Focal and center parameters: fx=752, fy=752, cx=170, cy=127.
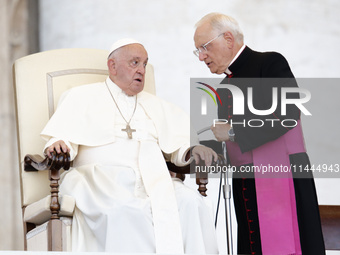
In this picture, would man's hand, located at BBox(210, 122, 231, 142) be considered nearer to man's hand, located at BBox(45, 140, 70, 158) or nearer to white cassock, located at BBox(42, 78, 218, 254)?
white cassock, located at BBox(42, 78, 218, 254)

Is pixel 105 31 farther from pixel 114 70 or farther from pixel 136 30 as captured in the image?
pixel 114 70

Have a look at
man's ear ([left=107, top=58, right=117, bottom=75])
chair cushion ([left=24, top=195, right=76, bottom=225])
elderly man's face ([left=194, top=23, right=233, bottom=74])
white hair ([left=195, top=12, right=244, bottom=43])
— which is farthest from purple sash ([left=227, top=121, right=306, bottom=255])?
chair cushion ([left=24, top=195, right=76, bottom=225])

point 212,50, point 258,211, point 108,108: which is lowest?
point 258,211

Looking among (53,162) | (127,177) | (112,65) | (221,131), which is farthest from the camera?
(112,65)

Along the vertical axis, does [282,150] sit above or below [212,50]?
below

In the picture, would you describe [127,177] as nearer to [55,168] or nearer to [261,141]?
[55,168]

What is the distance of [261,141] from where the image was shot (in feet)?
15.1

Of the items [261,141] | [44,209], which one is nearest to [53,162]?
[44,209]

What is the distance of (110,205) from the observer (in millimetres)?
4207

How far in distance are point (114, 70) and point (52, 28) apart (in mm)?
2847

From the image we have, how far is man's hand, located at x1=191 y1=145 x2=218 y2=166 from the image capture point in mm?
4523

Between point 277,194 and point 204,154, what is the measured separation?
51 centimetres

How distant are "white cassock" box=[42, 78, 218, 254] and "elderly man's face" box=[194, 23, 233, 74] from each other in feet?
1.59

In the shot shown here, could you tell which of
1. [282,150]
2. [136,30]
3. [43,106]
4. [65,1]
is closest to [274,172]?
[282,150]
